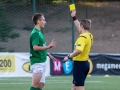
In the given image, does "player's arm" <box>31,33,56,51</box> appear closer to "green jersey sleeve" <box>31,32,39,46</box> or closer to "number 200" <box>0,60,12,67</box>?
"green jersey sleeve" <box>31,32,39,46</box>

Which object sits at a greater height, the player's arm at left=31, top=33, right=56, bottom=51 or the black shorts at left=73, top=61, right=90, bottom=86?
the player's arm at left=31, top=33, right=56, bottom=51

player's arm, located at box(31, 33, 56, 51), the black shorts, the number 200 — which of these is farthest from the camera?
the number 200

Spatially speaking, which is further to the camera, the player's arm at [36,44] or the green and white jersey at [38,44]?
the green and white jersey at [38,44]

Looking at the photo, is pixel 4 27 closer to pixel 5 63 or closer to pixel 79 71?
pixel 5 63

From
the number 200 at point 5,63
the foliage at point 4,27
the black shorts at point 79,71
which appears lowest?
the number 200 at point 5,63

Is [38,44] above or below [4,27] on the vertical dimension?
above

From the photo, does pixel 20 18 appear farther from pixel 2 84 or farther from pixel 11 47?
pixel 2 84

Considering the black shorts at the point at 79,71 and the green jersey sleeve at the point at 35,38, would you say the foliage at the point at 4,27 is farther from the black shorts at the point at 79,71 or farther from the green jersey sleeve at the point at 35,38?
the black shorts at the point at 79,71

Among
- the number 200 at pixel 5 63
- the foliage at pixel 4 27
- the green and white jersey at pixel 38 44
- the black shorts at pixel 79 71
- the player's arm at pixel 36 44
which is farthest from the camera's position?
the foliage at pixel 4 27

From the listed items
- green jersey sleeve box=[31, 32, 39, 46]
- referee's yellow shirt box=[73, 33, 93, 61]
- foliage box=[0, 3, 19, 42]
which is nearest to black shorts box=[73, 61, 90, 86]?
referee's yellow shirt box=[73, 33, 93, 61]

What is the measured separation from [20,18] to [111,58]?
6.66 m

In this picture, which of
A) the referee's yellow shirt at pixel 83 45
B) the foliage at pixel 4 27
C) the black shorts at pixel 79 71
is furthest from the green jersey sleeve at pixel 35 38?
the foliage at pixel 4 27

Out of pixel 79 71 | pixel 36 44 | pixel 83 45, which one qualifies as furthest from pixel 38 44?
pixel 79 71

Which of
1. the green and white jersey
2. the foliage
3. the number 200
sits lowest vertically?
the number 200
